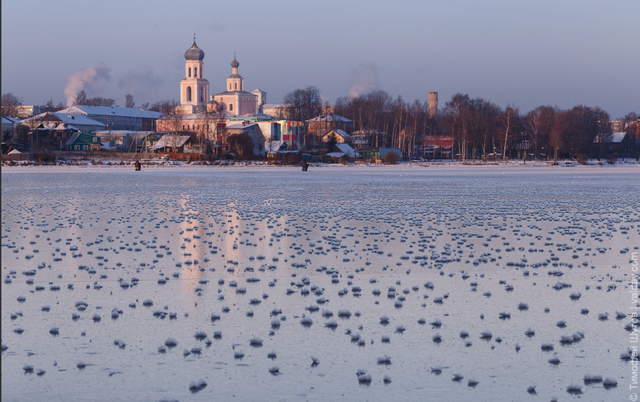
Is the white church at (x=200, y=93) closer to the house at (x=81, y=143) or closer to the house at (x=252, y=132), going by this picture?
the house at (x=81, y=143)

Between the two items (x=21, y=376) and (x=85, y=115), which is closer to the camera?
(x=21, y=376)

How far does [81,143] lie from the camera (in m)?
122

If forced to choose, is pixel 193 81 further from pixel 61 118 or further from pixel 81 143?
pixel 81 143

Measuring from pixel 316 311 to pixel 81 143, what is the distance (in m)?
120

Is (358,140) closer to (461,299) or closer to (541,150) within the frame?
(541,150)

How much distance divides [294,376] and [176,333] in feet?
6.92

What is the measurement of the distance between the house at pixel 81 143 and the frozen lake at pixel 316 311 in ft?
349

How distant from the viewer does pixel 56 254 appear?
14.4 meters

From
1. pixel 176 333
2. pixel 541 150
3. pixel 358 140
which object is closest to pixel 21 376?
pixel 176 333

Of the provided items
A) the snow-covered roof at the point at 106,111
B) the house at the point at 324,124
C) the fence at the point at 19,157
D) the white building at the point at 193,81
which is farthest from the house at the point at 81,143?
the white building at the point at 193,81

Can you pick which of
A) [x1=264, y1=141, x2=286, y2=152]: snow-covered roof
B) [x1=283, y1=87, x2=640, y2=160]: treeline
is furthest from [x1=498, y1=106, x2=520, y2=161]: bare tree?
[x1=264, y1=141, x2=286, y2=152]: snow-covered roof

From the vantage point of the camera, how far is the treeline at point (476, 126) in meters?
122

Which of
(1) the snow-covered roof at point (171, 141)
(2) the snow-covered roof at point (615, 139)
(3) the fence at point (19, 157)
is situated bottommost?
(3) the fence at point (19, 157)

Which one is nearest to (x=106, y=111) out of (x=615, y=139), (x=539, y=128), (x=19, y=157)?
(x=19, y=157)
